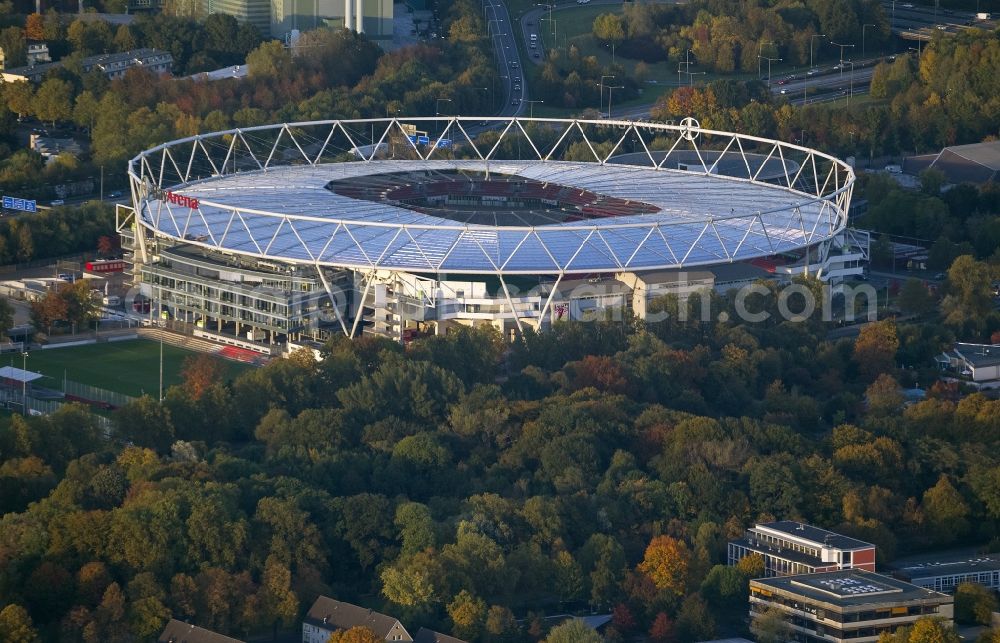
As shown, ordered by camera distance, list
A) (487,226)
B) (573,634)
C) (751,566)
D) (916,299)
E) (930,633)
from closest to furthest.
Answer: (573,634) < (930,633) < (751,566) < (487,226) < (916,299)

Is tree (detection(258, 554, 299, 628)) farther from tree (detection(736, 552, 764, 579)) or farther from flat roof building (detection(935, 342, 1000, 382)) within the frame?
flat roof building (detection(935, 342, 1000, 382))

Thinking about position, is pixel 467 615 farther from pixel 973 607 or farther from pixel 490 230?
pixel 490 230

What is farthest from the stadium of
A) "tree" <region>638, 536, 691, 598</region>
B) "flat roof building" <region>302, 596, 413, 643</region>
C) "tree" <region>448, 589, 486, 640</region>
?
"flat roof building" <region>302, 596, 413, 643</region>

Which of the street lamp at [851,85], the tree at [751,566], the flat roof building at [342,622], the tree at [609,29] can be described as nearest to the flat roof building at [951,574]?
the tree at [751,566]

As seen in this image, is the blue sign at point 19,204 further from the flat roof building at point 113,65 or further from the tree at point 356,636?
the tree at point 356,636

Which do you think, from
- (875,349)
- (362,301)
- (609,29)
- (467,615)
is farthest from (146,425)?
(609,29)

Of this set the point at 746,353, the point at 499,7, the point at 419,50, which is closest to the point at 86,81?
the point at 419,50
